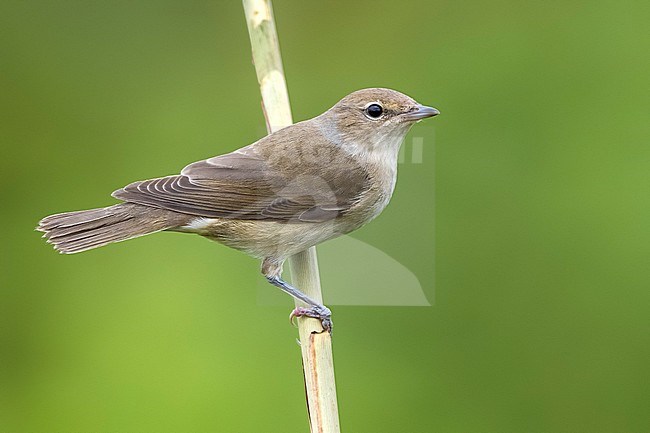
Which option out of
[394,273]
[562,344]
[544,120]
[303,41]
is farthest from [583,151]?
[303,41]

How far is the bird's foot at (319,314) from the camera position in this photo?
98.1 inches

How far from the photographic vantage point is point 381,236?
333cm

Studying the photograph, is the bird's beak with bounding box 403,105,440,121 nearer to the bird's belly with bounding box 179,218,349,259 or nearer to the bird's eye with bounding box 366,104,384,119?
the bird's eye with bounding box 366,104,384,119

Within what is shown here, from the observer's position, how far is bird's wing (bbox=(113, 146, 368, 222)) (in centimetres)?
272

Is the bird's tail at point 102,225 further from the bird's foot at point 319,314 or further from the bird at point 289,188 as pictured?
the bird's foot at point 319,314

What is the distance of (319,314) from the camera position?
2529mm

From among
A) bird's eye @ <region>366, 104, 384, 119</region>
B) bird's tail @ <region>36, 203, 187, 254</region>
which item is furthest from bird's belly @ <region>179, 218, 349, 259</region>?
bird's eye @ <region>366, 104, 384, 119</region>

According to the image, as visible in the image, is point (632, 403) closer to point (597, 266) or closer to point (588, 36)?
point (597, 266)

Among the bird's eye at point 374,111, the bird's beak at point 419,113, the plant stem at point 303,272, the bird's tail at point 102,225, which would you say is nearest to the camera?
the plant stem at point 303,272

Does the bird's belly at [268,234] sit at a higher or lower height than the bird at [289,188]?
lower

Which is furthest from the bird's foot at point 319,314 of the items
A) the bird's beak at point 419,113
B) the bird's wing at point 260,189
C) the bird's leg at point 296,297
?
the bird's beak at point 419,113

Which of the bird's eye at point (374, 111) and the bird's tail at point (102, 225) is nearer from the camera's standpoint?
the bird's tail at point (102, 225)

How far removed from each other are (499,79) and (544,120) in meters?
0.26

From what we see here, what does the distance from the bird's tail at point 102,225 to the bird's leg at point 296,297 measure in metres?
0.32
